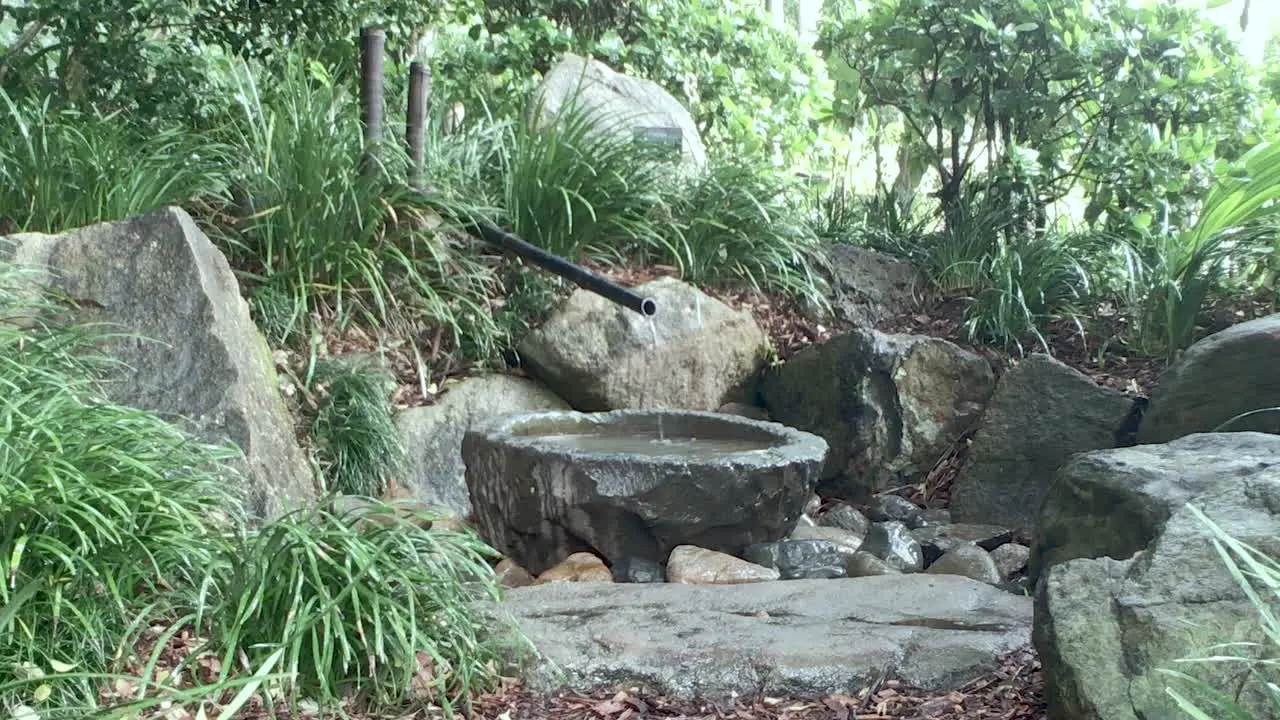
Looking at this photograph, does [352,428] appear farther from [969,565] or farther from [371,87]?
[969,565]

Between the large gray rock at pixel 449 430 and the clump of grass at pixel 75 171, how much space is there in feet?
4.34

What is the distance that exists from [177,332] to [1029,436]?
Answer: 343 centimetres

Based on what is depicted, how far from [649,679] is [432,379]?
271cm

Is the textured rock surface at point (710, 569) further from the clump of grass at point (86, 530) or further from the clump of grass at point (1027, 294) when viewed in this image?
the clump of grass at point (1027, 294)

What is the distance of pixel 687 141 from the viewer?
7.11m

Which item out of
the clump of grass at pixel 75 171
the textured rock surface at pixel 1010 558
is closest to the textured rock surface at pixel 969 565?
the textured rock surface at pixel 1010 558

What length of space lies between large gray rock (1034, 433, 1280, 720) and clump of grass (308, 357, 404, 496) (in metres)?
3.01

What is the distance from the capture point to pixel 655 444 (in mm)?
4770

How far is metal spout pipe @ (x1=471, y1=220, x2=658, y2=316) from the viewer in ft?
14.6

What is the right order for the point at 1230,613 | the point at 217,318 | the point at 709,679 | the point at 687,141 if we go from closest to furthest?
the point at 1230,613 < the point at 709,679 < the point at 217,318 < the point at 687,141

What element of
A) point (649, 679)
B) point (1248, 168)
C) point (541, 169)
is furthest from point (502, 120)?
point (649, 679)

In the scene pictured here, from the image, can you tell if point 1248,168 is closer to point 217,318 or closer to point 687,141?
point 687,141

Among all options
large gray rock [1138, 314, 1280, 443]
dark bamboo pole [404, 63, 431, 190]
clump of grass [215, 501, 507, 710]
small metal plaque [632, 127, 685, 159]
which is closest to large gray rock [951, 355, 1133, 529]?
large gray rock [1138, 314, 1280, 443]

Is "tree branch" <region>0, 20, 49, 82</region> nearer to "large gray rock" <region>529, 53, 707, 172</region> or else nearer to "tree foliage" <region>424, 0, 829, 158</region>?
"tree foliage" <region>424, 0, 829, 158</region>
